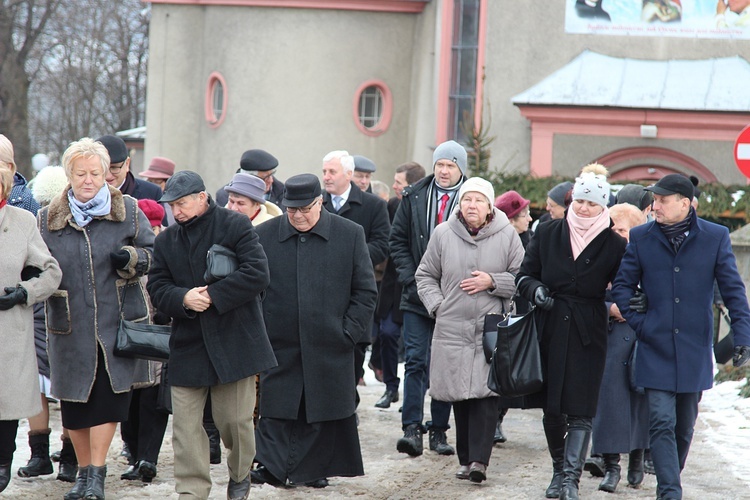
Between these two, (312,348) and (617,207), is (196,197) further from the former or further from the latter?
(617,207)

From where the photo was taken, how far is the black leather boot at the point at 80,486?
720cm

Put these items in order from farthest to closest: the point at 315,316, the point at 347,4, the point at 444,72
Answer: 1. the point at 347,4
2. the point at 444,72
3. the point at 315,316

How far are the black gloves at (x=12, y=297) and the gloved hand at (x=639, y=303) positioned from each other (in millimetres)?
3557

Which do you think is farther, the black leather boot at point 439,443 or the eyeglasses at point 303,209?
the black leather boot at point 439,443

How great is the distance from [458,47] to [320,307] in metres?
16.1

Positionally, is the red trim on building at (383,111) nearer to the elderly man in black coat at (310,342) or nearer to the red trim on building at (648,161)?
the red trim on building at (648,161)

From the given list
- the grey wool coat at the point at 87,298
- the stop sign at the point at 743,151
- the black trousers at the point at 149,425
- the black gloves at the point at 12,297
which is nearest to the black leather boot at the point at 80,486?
the grey wool coat at the point at 87,298

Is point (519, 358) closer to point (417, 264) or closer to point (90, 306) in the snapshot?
point (417, 264)

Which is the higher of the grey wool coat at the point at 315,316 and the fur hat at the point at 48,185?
the fur hat at the point at 48,185

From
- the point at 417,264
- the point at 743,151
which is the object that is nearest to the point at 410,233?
the point at 417,264

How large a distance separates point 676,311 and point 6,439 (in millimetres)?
4031

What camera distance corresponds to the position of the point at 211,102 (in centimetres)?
2614

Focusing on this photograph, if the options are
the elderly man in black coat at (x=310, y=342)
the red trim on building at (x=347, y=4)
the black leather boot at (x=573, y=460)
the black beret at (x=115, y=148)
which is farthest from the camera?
the red trim on building at (x=347, y=4)

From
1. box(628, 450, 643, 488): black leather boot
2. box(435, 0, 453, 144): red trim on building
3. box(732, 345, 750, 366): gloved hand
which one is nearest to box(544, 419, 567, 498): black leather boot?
box(628, 450, 643, 488): black leather boot
